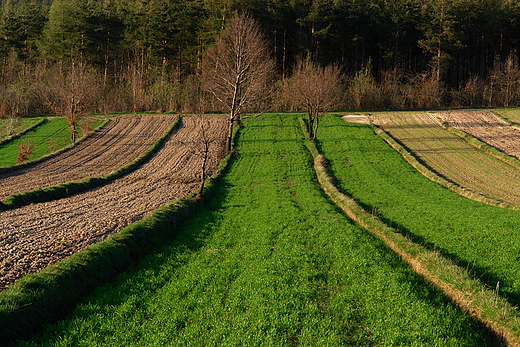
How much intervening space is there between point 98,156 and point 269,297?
1456 inches

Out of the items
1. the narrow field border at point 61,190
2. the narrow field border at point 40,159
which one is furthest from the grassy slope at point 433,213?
the narrow field border at point 40,159

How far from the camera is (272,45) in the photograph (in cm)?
8144

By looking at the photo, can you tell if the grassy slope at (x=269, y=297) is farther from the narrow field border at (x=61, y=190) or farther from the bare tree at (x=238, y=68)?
the bare tree at (x=238, y=68)

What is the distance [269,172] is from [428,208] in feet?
55.6

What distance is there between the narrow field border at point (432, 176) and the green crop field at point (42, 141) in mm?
45786

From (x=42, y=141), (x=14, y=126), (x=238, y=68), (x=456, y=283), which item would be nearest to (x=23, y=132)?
(x=14, y=126)

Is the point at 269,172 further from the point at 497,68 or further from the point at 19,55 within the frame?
the point at 19,55

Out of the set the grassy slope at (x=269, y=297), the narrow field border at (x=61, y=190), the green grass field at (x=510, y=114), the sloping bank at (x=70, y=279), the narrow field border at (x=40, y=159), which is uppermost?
the green grass field at (x=510, y=114)

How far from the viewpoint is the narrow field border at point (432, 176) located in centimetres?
2762

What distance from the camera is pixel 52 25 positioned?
7906 cm

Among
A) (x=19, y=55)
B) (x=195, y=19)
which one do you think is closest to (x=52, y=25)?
(x=19, y=55)

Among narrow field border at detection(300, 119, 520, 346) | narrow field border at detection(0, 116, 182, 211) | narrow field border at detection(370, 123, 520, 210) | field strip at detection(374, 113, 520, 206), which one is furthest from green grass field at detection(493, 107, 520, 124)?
narrow field border at detection(0, 116, 182, 211)

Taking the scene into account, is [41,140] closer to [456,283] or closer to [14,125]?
[14,125]

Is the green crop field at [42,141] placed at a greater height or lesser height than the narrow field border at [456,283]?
greater
